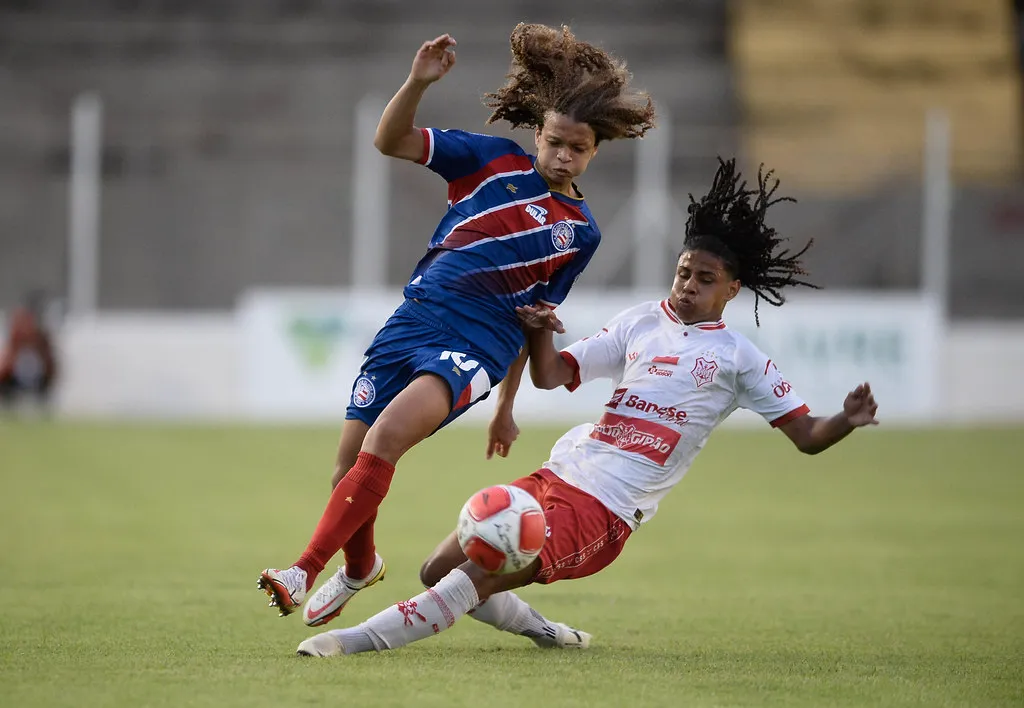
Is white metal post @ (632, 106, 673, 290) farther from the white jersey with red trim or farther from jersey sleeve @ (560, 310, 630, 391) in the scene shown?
the white jersey with red trim

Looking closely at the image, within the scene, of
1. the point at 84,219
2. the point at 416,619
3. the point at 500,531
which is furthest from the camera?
the point at 84,219

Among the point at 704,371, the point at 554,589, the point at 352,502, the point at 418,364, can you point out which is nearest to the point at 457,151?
the point at 418,364

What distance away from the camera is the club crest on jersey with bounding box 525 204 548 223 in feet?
18.2

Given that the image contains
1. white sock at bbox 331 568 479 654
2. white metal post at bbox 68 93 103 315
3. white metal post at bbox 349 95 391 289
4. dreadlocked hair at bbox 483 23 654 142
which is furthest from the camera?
white metal post at bbox 68 93 103 315

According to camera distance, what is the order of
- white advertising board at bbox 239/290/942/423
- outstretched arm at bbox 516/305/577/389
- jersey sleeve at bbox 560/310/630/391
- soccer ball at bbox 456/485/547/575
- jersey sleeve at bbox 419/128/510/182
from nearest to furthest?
soccer ball at bbox 456/485/547/575 → jersey sleeve at bbox 419/128/510/182 → outstretched arm at bbox 516/305/577/389 → jersey sleeve at bbox 560/310/630/391 → white advertising board at bbox 239/290/942/423

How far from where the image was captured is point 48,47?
2700 cm

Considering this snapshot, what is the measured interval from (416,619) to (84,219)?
691 inches

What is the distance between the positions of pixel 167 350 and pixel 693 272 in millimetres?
16197

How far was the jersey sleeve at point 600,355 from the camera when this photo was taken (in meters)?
5.78

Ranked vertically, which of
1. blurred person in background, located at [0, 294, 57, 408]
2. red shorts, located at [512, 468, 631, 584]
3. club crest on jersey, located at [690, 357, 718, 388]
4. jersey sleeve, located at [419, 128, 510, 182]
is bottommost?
blurred person in background, located at [0, 294, 57, 408]

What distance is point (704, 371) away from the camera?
5578 millimetres

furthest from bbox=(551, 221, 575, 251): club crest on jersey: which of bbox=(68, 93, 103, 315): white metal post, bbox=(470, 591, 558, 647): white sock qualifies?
bbox=(68, 93, 103, 315): white metal post

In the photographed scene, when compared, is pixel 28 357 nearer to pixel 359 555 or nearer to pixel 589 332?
pixel 589 332

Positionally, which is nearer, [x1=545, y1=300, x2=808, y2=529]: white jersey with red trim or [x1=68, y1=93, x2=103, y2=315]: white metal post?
[x1=545, y1=300, x2=808, y2=529]: white jersey with red trim
